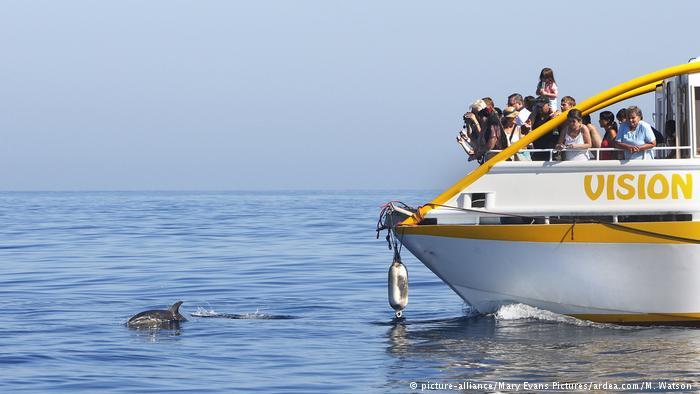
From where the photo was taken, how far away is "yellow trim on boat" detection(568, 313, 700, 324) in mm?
15641

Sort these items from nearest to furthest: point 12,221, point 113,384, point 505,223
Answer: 1. point 113,384
2. point 505,223
3. point 12,221

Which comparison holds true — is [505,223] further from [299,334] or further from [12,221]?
[12,221]

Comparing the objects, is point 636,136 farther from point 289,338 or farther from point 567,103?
point 289,338

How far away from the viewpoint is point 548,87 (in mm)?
16125

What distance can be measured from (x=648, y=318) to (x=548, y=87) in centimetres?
330

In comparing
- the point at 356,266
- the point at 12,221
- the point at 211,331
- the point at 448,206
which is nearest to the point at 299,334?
the point at 211,331

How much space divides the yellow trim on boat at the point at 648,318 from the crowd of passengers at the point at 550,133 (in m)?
2.05

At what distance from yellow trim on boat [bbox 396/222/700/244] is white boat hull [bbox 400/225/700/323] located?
0.17 feet

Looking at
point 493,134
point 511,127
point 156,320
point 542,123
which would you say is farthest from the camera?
point 156,320

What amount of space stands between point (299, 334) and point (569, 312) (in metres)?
3.61

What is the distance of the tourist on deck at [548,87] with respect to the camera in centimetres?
1605

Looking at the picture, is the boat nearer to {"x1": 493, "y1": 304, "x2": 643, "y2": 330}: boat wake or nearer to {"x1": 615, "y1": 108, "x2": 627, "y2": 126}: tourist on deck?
{"x1": 493, "y1": 304, "x2": 643, "y2": 330}: boat wake

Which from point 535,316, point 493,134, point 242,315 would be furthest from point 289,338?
point 493,134

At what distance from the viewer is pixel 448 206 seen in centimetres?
1588
